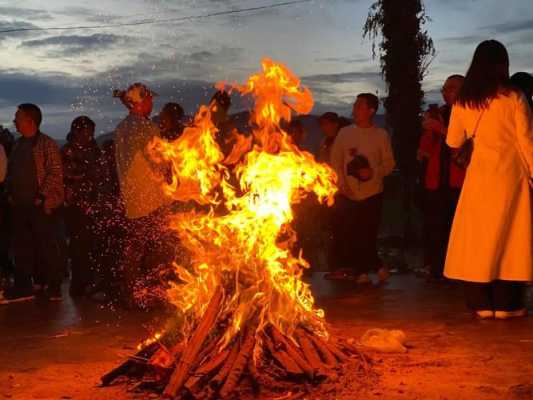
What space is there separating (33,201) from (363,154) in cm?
400

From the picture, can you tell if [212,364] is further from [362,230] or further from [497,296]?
[362,230]

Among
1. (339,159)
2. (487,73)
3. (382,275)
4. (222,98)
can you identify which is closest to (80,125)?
(222,98)

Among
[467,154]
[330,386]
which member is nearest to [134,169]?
[467,154]

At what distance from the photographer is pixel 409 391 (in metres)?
5.50

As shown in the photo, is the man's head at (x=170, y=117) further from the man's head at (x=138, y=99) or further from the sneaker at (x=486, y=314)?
the sneaker at (x=486, y=314)

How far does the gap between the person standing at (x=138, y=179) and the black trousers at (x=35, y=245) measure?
5.21 feet

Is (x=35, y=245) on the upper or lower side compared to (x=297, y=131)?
lower

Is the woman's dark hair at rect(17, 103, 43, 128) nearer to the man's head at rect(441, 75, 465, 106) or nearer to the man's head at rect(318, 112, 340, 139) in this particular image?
the man's head at rect(318, 112, 340, 139)

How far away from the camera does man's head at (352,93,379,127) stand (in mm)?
10523

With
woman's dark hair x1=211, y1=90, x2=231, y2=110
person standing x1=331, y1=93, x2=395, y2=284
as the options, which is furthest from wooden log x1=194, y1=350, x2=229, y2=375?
person standing x1=331, y1=93, x2=395, y2=284

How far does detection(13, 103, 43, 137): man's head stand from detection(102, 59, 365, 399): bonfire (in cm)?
330

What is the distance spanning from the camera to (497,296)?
7973mm

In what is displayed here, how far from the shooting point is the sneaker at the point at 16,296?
10.2 meters

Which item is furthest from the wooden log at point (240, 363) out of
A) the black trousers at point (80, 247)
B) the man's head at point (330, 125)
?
the man's head at point (330, 125)
